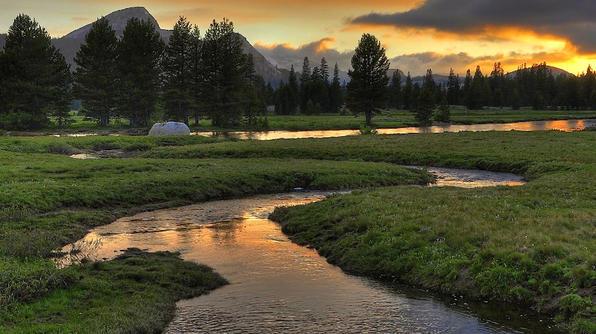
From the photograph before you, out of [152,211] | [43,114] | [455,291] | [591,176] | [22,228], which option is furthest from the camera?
[43,114]

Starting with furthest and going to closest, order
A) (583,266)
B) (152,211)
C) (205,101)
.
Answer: (205,101) < (152,211) < (583,266)

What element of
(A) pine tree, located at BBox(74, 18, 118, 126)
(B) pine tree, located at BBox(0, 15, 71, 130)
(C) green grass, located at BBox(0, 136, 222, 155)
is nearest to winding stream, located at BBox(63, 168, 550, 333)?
(C) green grass, located at BBox(0, 136, 222, 155)

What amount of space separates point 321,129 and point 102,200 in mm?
91320

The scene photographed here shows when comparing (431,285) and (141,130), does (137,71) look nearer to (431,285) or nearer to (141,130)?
(141,130)

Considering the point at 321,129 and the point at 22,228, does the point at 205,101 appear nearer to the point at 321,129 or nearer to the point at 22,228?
the point at 321,129

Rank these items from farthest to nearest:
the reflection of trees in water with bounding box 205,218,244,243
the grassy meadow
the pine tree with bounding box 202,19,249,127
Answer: the pine tree with bounding box 202,19,249,127 < the reflection of trees in water with bounding box 205,218,244,243 < the grassy meadow

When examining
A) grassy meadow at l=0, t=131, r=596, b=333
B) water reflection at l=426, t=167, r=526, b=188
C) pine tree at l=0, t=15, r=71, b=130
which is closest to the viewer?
grassy meadow at l=0, t=131, r=596, b=333

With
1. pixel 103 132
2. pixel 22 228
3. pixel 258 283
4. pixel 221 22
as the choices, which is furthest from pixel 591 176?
pixel 221 22

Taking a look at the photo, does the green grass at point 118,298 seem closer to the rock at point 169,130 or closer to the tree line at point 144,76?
the rock at point 169,130

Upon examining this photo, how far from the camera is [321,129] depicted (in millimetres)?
121562

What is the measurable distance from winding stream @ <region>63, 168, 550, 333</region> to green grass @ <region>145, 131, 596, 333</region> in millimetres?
963

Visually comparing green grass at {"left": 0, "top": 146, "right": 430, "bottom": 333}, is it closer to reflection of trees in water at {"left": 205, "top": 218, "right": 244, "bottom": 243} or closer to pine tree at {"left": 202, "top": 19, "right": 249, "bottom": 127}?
reflection of trees in water at {"left": 205, "top": 218, "right": 244, "bottom": 243}

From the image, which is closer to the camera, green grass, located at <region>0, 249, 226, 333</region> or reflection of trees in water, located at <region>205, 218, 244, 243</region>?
green grass, located at <region>0, 249, 226, 333</region>

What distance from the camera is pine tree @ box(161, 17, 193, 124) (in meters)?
118
